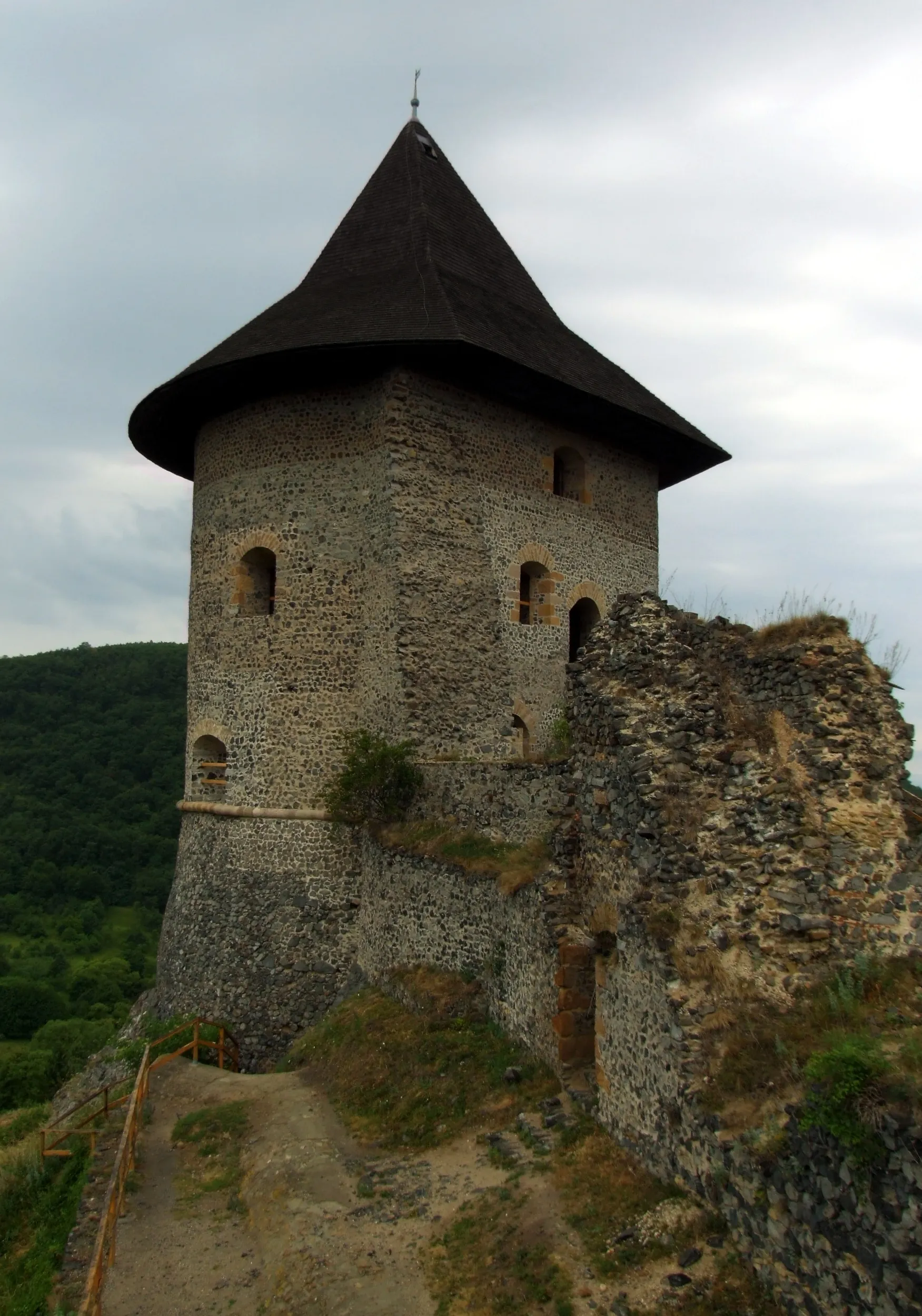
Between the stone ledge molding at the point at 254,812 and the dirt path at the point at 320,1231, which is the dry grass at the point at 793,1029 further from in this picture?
the stone ledge molding at the point at 254,812

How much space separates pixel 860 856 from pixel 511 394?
9444 millimetres

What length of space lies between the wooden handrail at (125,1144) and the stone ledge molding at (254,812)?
2.56 m

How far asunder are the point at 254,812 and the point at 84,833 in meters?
29.1

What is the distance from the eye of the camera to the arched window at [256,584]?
1366 centimetres

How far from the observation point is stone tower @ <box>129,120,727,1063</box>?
1239 centimetres

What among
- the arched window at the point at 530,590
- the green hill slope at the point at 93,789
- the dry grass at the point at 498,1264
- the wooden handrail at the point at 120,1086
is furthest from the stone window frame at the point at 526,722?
the green hill slope at the point at 93,789

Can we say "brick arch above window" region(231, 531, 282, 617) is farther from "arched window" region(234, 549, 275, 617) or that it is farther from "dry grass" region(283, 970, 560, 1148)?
"dry grass" region(283, 970, 560, 1148)

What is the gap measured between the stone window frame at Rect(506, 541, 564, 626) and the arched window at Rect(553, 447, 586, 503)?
4.21 feet

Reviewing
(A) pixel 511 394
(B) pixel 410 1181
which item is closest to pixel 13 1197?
(B) pixel 410 1181

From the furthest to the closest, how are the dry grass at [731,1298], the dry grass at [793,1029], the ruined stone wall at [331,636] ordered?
the ruined stone wall at [331,636]
the dry grass at [793,1029]
the dry grass at [731,1298]

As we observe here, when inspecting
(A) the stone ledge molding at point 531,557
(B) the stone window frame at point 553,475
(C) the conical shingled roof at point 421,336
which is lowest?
(A) the stone ledge molding at point 531,557

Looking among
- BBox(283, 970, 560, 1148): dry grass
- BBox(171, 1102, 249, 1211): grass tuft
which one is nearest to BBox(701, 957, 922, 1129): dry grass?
BBox(283, 970, 560, 1148): dry grass

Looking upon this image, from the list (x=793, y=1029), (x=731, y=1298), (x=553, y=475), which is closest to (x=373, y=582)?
(x=553, y=475)

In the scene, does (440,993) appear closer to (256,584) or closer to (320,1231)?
(320,1231)
